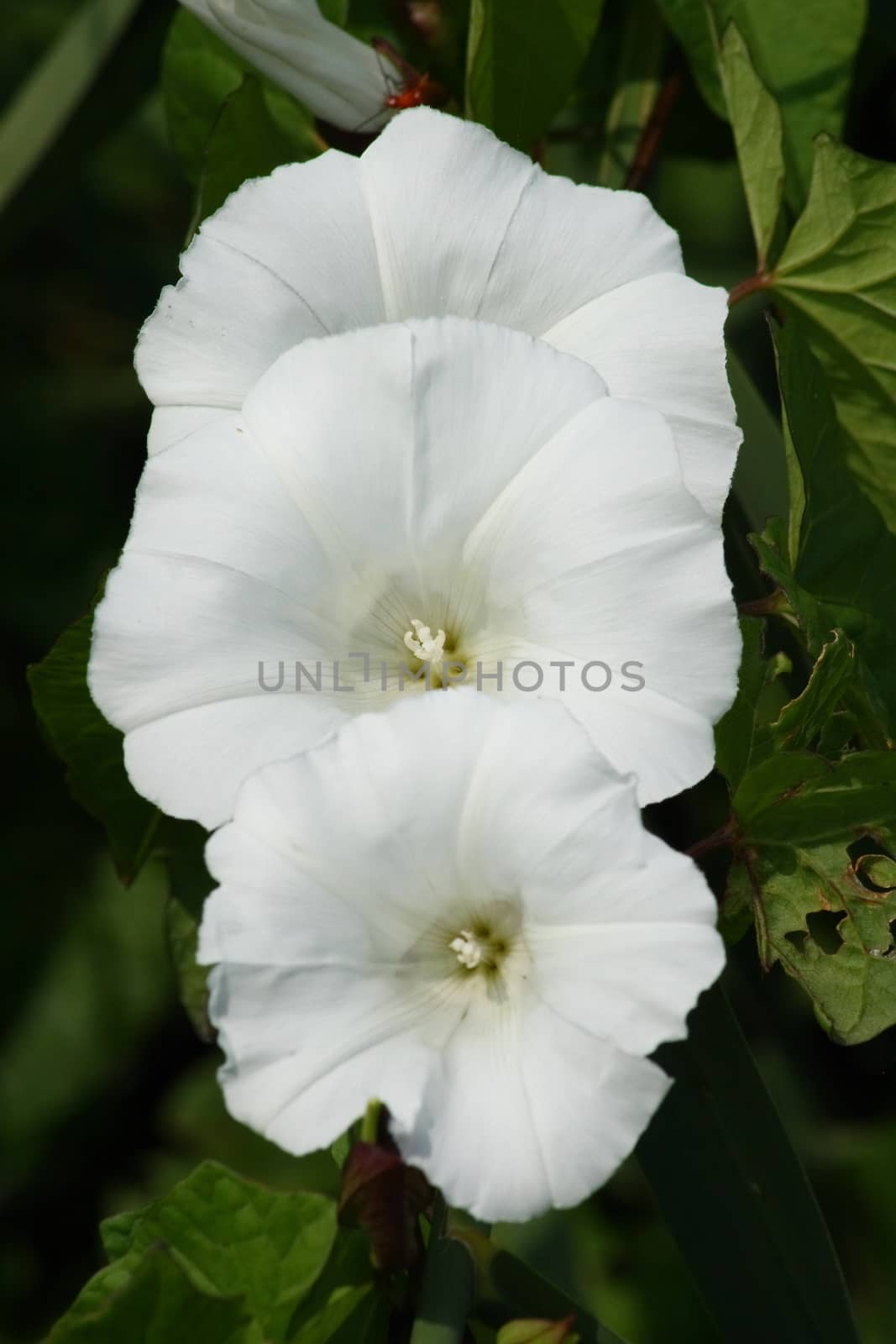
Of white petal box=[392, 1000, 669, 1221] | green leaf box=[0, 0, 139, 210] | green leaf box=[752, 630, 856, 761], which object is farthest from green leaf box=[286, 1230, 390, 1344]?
green leaf box=[0, 0, 139, 210]

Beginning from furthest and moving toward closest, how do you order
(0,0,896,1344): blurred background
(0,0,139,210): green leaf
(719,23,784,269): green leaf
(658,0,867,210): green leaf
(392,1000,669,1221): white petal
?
(0,0,896,1344): blurred background, (0,0,139,210): green leaf, (658,0,867,210): green leaf, (719,23,784,269): green leaf, (392,1000,669,1221): white petal

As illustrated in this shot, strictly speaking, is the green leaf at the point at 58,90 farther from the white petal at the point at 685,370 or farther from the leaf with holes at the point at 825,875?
the leaf with holes at the point at 825,875

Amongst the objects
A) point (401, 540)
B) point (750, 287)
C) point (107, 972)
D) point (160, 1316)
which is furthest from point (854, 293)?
point (107, 972)

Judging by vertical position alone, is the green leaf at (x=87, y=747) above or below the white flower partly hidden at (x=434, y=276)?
below

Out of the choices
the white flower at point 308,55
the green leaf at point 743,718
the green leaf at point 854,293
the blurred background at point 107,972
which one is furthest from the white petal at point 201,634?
the blurred background at point 107,972

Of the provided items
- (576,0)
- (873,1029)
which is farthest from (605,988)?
(576,0)

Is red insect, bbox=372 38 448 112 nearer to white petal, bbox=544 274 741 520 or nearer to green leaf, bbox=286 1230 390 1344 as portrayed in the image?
white petal, bbox=544 274 741 520
